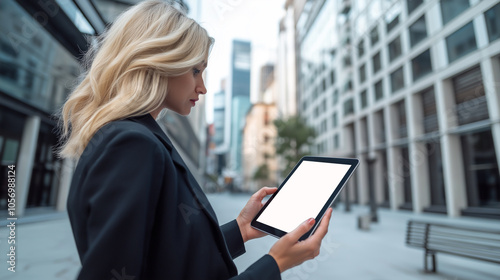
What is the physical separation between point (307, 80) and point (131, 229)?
37.1 metres

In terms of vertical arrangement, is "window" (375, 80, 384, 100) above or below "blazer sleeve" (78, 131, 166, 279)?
above

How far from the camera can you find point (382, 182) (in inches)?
735

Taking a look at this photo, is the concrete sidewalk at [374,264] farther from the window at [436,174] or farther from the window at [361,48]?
the window at [361,48]

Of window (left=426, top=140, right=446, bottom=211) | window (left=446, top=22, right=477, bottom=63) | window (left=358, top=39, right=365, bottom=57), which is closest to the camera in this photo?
window (left=446, top=22, right=477, bottom=63)

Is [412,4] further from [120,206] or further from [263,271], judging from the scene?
[120,206]

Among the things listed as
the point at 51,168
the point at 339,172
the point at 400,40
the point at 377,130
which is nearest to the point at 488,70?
the point at 400,40

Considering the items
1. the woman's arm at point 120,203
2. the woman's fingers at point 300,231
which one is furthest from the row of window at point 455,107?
the woman's arm at point 120,203

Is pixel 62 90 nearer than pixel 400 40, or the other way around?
pixel 62 90

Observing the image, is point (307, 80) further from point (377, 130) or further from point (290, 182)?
point (290, 182)

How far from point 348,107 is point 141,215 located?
2468 cm

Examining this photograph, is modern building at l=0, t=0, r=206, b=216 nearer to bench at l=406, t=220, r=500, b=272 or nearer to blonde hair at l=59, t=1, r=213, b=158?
blonde hair at l=59, t=1, r=213, b=158

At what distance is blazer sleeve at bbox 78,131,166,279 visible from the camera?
2.34 ft

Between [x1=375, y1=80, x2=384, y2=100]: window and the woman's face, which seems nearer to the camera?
the woman's face

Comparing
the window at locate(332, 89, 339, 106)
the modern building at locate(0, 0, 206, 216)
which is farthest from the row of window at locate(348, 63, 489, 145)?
the modern building at locate(0, 0, 206, 216)
